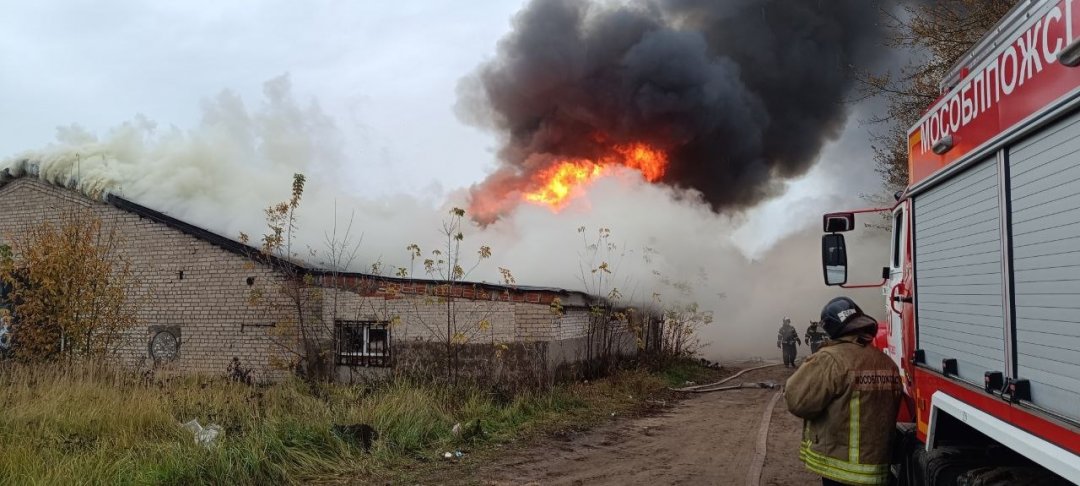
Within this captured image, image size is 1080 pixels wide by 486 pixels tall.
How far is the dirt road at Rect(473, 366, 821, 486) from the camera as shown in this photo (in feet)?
21.8

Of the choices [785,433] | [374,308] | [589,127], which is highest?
[589,127]

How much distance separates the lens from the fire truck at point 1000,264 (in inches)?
90.5

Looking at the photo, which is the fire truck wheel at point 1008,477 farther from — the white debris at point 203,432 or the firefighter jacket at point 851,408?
the white debris at point 203,432

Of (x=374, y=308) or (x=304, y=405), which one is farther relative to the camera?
(x=374, y=308)

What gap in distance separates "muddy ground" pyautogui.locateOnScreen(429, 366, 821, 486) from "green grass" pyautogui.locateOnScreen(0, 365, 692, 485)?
25.5 inches

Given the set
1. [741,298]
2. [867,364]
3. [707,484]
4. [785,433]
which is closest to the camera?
[867,364]

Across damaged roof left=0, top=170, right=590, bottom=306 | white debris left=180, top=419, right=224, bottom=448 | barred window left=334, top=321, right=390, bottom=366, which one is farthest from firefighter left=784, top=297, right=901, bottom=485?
barred window left=334, top=321, right=390, bottom=366

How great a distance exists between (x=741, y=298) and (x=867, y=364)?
19680 mm

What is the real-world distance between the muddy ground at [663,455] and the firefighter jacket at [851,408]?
305 cm

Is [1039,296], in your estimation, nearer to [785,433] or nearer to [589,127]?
[785,433]

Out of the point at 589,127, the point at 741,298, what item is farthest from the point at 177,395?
the point at 741,298

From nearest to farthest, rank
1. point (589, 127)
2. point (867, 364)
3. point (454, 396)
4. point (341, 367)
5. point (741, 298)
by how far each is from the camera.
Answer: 1. point (867, 364)
2. point (454, 396)
3. point (341, 367)
4. point (589, 127)
5. point (741, 298)

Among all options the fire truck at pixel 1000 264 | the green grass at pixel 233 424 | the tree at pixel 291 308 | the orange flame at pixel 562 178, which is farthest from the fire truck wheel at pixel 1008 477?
the orange flame at pixel 562 178

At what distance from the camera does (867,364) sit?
3.67 meters
